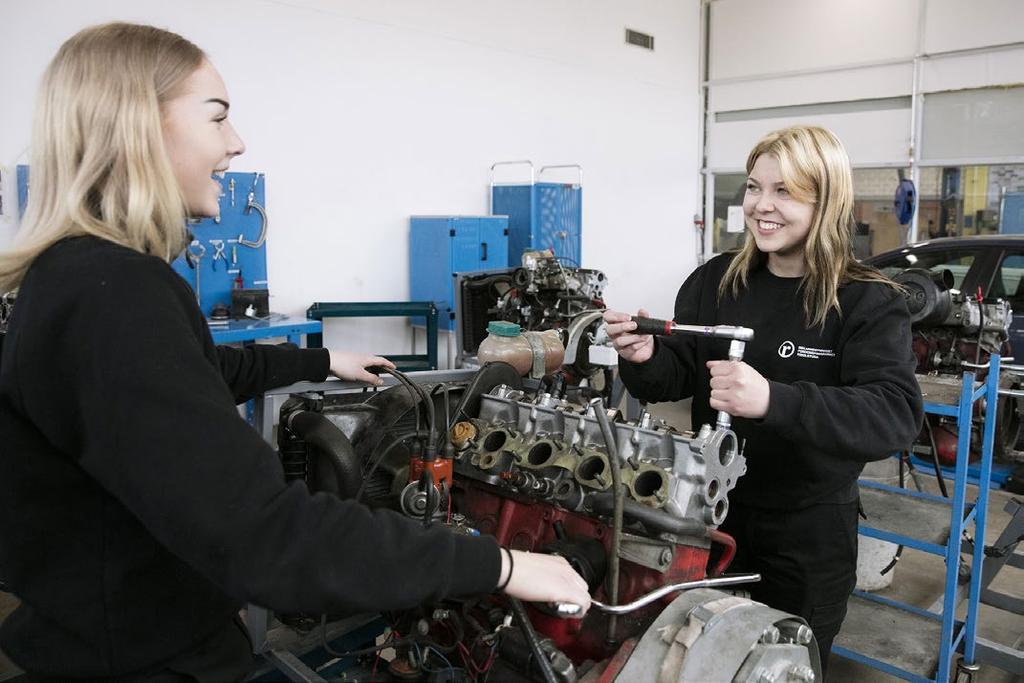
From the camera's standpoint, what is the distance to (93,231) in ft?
2.93

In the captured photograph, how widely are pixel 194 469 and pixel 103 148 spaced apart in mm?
397

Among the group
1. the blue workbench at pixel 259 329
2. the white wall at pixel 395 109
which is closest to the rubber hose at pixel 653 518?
the blue workbench at pixel 259 329

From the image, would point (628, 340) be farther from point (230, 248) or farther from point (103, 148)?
point (230, 248)

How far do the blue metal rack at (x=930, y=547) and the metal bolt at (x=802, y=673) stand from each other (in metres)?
1.35

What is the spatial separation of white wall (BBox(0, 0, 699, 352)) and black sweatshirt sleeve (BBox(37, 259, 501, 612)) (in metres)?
3.68

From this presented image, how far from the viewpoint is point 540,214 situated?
620cm

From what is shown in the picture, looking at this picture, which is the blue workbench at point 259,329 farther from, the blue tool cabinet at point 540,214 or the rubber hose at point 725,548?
the rubber hose at point 725,548

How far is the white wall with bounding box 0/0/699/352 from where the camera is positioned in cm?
485

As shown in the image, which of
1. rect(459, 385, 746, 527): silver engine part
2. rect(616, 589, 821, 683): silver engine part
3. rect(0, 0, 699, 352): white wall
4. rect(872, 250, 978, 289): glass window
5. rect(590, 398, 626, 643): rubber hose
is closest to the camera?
rect(616, 589, 821, 683): silver engine part

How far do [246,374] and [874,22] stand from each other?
7.81 meters

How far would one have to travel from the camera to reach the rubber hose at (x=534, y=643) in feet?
3.77

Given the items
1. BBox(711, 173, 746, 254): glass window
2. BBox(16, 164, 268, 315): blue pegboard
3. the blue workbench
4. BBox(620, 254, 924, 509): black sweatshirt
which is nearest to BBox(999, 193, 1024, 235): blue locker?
BBox(711, 173, 746, 254): glass window

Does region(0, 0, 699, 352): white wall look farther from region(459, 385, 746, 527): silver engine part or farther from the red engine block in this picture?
the red engine block

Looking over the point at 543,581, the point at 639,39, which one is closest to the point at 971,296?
the point at 543,581
